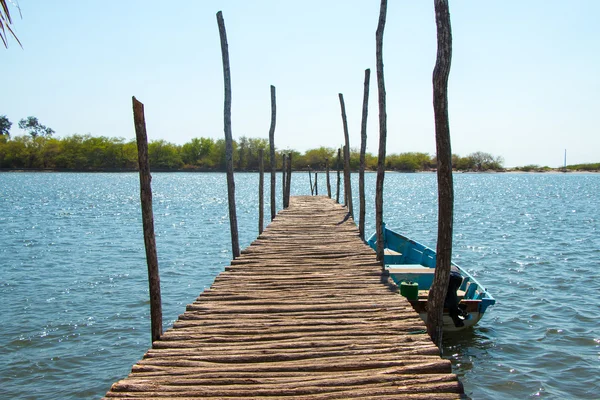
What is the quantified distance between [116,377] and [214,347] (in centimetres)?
429

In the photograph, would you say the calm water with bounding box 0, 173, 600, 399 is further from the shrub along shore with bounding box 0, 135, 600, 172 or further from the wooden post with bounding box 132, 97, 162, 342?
the shrub along shore with bounding box 0, 135, 600, 172

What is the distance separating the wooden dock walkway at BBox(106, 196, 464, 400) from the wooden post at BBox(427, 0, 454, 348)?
0.56m

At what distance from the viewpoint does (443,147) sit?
598 cm


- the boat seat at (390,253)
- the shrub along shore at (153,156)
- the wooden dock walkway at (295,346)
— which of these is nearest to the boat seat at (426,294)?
the wooden dock walkway at (295,346)

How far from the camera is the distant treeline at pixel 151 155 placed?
11444 centimetres

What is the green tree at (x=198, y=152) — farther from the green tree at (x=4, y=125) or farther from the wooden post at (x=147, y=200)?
the wooden post at (x=147, y=200)

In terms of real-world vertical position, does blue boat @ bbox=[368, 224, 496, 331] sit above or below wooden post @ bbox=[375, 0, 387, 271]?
below

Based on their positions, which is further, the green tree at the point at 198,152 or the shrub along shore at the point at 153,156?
the green tree at the point at 198,152

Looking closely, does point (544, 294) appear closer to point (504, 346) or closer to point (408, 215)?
point (504, 346)

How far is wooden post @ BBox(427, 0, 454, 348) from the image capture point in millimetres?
5805

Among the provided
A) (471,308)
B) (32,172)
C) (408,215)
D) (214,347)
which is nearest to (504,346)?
(471,308)

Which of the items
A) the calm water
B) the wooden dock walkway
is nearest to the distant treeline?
the calm water

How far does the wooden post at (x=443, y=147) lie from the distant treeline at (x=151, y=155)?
10194cm

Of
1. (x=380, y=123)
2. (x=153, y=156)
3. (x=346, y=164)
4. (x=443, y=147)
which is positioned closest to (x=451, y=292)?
(x=380, y=123)
